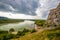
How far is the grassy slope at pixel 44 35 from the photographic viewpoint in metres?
9.74

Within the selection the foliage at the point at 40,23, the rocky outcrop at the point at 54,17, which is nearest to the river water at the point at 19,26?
the foliage at the point at 40,23

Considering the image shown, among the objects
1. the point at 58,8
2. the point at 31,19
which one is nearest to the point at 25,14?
the point at 31,19

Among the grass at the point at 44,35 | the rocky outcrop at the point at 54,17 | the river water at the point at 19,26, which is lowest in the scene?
the grass at the point at 44,35

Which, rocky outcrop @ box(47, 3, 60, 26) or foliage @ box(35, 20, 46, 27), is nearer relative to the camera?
rocky outcrop @ box(47, 3, 60, 26)

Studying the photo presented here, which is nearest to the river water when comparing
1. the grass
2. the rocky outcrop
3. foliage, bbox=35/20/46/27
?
foliage, bbox=35/20/46/27

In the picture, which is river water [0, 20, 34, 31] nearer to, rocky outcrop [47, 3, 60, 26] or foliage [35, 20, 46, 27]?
foliage [35, 20, 46, 27]

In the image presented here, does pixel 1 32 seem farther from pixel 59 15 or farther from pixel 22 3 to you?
pixel 59 15

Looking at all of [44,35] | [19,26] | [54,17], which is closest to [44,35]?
[44,35]

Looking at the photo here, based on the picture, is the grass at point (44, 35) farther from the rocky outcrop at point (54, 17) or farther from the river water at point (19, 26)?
the river water at point (19, 26)

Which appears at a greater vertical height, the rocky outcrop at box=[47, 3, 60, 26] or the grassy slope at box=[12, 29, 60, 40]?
the rocky outcrop at box=[47, 3, 60, 26]

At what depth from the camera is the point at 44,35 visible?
394 inches

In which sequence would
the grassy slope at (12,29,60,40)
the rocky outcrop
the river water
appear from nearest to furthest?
the grassy slope at (12,29,60,40)
the rocky outcrop
the river water

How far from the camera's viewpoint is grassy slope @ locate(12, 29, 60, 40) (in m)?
9.74

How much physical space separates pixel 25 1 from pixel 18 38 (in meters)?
2.52
